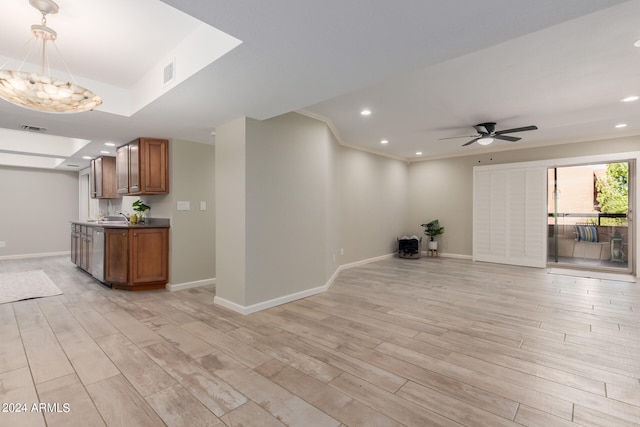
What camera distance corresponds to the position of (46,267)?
6.05m

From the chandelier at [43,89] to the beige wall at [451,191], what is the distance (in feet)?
22.4

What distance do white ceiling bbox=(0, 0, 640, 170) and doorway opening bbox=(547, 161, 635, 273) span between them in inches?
114

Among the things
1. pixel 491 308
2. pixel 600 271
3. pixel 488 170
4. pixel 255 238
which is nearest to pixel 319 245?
pixel 255 238

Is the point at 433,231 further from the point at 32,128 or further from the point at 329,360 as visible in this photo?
the point at 32,128

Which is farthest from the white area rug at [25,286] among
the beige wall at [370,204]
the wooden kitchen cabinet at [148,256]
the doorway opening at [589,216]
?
the doorway opening at [589,216]

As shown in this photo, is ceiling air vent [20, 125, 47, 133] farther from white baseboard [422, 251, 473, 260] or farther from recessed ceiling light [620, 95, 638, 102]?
white baseboard [422, 251, 473, 260]

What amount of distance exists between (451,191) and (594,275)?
3.03 m

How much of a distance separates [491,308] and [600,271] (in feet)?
12.1

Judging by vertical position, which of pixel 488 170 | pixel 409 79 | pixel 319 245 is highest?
pixel 409 79

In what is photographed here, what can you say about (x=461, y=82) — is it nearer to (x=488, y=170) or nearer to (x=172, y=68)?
(x=172, y=68)

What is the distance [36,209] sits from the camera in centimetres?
752

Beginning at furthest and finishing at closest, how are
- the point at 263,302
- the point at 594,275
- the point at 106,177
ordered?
the point at 106,177
the point at 594,275
the point at 263,302

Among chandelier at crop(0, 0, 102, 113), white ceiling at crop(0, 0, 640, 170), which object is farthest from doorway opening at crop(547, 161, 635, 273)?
chandelier at crop(0, 0, 102, 113)

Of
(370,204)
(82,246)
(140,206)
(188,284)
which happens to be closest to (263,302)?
(188,284)
